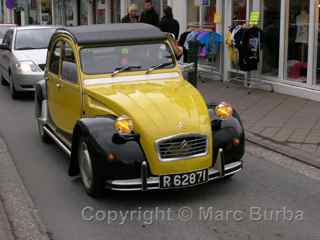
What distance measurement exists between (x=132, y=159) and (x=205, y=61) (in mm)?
10065

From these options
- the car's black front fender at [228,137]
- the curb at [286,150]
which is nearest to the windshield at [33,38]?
the curb at [286,150]

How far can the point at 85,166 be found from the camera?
20.4ft

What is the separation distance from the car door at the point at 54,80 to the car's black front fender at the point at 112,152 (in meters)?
1.86

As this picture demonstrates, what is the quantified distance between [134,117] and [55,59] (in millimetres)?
2542

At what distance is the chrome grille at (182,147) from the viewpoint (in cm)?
569

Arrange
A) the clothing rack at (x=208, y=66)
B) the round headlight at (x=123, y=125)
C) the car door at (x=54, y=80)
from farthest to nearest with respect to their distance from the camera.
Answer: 1. the clothing rack at (x=208, y=66)
2. the car door at (x=54, y=80)
3. the round headlight at (x=123, y=125)

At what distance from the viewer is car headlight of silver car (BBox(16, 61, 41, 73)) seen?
42.0 ft

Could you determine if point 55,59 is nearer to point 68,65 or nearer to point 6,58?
point 68,65

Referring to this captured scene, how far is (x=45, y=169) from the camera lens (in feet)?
24.1

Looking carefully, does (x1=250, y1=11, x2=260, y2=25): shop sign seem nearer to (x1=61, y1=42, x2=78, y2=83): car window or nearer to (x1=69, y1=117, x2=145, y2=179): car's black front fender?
(x1=61, y1=42, x2=78, y2=83): car window

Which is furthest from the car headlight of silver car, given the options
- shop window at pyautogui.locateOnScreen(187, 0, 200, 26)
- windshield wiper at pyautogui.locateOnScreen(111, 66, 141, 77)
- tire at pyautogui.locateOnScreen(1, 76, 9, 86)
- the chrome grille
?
the chrome grille

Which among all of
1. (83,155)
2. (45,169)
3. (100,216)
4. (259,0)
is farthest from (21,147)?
(259,0)

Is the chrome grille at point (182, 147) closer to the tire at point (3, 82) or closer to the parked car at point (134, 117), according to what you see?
the parked car at point (134, 117)

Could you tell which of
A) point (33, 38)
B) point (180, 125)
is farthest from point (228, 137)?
point (33, 38)
